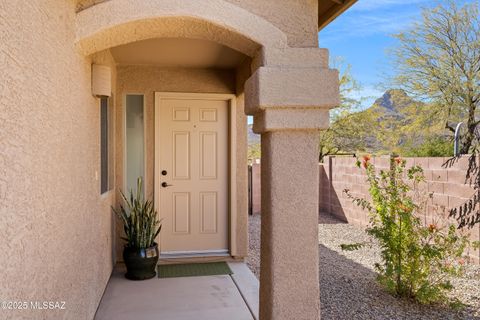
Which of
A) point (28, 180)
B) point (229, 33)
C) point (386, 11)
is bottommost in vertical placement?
point (28, 180)

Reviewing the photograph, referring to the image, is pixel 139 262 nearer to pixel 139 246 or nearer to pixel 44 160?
pixel 139 246

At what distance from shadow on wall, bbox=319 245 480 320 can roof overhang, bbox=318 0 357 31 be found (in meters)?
2.82

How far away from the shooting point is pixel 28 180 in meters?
1.75

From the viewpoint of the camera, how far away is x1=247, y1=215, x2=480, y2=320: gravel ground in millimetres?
3760

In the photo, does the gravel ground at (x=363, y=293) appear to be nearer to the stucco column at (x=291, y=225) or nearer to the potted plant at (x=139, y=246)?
the stucco column at (x=291, y=225)

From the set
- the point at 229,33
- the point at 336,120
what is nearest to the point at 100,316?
the point at 229,33

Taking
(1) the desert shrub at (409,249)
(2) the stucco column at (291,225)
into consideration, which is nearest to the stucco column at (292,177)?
(2) the stucco column at (291,225)

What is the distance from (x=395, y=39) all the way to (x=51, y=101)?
13.0m

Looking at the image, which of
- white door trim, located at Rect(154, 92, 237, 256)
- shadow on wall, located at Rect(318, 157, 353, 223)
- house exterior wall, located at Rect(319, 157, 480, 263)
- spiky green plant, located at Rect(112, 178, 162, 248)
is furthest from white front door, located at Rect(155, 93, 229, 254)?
shadow on wall, located at Rect(318, 157, 353, 223)

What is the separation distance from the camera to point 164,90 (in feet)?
17.5

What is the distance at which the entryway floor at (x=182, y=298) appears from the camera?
361cm

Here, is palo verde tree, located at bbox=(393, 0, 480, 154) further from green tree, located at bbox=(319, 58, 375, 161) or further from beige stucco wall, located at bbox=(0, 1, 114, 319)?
beige stucco wall, located at bbox=(0, 1, 114, 319)

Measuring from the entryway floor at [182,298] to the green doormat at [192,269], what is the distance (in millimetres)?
161

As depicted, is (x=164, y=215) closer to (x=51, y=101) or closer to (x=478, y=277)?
(x=51, y=101)
